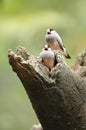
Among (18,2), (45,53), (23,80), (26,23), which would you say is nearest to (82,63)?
(45,53)

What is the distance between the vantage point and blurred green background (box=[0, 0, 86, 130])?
2428 mm

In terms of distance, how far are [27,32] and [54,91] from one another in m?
1.28

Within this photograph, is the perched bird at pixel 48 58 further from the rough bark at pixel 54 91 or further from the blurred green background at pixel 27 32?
the blurred green background at pixel 27 32

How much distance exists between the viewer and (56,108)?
1.14 m

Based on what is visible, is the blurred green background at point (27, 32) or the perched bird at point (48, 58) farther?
the blurred green background at point (27, 32)

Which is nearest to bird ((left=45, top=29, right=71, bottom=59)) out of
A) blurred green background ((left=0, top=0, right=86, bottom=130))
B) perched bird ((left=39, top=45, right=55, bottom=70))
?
perched bird ((left=39, top=45, right=55, bottom=70))

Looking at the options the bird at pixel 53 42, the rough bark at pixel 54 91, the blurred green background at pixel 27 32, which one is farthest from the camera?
the blurred green background at pixel 27 32

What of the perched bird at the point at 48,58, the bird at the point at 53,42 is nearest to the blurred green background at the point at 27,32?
the bird at the point at 53,42

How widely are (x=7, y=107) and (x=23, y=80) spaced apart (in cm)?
176

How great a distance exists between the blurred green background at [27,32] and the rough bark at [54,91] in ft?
3.90

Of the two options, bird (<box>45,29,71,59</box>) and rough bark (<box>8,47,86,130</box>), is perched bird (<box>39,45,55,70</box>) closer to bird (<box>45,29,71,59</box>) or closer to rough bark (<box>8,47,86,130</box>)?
rough bark (<box>8,47,86,130</box>)

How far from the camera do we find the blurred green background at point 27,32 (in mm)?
2428

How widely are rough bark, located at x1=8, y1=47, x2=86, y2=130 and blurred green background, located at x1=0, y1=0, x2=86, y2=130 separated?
1.19m

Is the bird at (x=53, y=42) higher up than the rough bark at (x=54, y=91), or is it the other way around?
the bird at (x=53, y=42)
